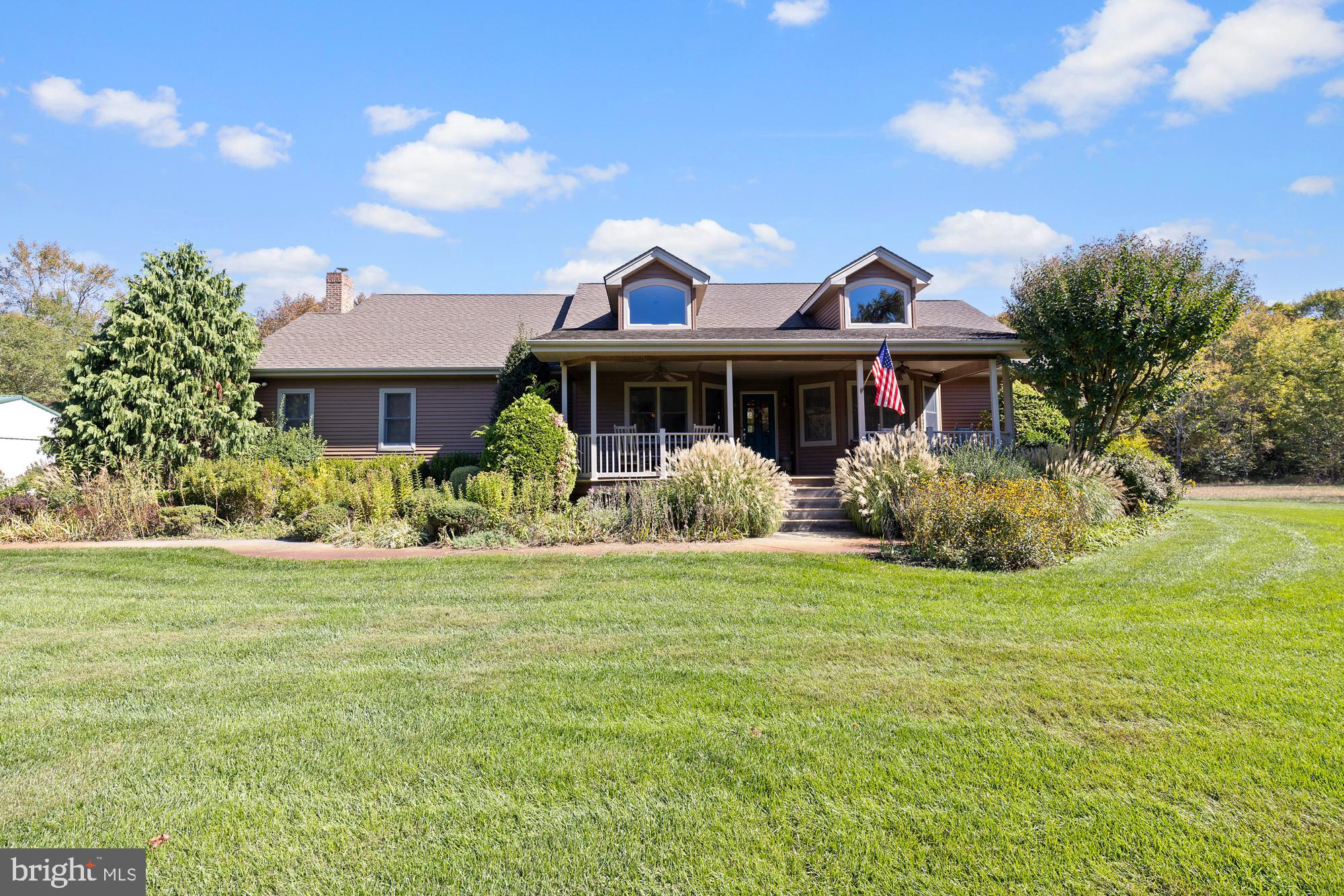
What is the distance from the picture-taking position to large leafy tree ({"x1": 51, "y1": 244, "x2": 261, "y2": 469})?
41.9 ft

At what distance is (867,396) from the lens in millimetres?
16578

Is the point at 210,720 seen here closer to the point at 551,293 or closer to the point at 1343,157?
the point at 551,293

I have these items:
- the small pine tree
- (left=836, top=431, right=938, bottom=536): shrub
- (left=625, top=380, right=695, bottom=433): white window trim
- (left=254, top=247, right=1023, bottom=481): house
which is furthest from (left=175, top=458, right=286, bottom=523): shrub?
(left=836, top=431, right=938, bottom=536): shrub

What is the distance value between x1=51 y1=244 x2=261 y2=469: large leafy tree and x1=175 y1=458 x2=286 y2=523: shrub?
3.97 feet

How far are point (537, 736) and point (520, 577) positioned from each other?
13.3ft

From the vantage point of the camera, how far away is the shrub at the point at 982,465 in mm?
10094

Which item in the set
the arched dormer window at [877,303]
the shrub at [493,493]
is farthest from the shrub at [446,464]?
the arched dormer window at [877,303]

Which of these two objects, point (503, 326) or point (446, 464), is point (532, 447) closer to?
point (446, 464)

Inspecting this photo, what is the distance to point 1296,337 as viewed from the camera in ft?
100.0

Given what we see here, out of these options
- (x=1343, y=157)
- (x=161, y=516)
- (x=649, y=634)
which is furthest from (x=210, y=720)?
(x=1343, y=157)

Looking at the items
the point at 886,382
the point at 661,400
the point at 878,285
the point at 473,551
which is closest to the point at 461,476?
the point at 473,551

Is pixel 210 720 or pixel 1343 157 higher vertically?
pixel 1343 157

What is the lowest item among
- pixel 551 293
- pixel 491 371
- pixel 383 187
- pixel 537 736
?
pixel 537 736

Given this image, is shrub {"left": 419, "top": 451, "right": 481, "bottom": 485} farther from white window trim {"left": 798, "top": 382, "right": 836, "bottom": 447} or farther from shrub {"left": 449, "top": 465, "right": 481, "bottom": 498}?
A: white window trim {"left": 798, "top": 382, "right": 836, "bottom": 447}
